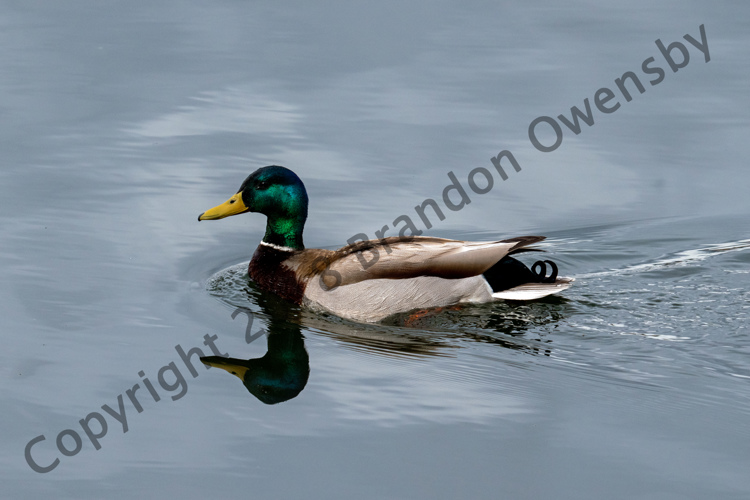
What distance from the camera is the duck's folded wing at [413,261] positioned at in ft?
29.6

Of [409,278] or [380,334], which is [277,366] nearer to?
[380,334]

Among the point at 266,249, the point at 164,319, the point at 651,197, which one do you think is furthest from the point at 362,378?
the point at 651,197

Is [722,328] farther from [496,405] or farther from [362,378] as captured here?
[362,378]

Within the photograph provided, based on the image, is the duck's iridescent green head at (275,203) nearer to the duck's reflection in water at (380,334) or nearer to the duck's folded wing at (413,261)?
the duck's reflection in water at (380,334)

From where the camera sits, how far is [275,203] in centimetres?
984

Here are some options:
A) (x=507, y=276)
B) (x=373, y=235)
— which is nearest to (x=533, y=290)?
(x=507, y=276)

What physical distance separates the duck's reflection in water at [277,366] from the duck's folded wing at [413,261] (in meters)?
0.66

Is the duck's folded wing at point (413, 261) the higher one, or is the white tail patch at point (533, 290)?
the duck's folded wing at point (413, 261)

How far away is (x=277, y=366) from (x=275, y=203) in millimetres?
2429

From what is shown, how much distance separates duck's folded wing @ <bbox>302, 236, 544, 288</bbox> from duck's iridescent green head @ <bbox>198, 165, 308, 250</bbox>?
32.8 inches

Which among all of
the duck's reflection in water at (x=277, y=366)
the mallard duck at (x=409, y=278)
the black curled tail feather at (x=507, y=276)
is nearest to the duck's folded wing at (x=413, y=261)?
the mallard duck at (x=409, y=278)

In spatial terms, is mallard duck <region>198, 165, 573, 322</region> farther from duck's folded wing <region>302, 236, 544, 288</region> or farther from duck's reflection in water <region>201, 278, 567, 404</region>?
duck's reflection in water <region>201, 278, 567, 404</region>

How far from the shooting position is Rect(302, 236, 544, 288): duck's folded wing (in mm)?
9008

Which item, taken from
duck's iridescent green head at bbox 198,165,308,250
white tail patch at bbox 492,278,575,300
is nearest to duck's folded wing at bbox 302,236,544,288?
white tail patch at bbox 492,278,575,300
